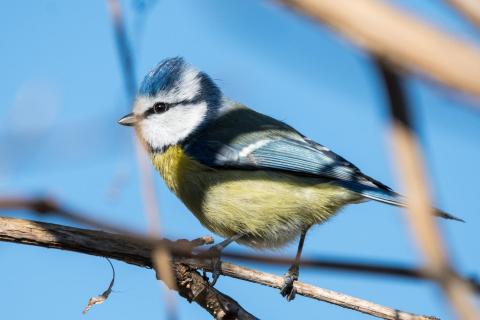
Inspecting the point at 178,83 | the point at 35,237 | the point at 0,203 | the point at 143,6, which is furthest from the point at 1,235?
the point at 178,83

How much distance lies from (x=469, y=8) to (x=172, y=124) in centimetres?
441

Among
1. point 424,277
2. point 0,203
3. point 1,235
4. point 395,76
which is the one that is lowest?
point 1,235

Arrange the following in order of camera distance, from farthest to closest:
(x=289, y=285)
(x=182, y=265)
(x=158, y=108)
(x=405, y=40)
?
(x=158, y=108) → (x=289, y=285) → (x=182, y=265) → (x=405, y=40)

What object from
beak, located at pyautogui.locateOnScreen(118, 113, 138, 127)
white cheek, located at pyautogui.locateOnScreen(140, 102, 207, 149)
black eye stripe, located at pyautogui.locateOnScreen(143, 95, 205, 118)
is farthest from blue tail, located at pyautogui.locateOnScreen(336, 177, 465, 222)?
beak, located at pyautogui.locateOnScreen(118, 113, 138, 127)

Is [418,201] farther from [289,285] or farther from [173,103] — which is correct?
[173,103]

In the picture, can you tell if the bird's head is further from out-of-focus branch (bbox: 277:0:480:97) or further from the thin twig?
out-of-focus branch (bbox: 277:0:480:97)

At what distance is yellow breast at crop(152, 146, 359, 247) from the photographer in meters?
4.10

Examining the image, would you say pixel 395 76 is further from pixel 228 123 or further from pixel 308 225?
pixel 228 123

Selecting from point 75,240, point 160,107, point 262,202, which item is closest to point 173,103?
point 160,107

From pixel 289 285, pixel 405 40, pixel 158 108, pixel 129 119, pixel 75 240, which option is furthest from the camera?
pixel 158 108

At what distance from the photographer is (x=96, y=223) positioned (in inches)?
21.5

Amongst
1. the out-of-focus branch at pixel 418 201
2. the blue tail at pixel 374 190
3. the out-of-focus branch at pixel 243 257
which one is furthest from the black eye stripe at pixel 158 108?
the out-of-focus branch at pixel 418 201

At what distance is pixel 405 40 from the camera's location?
1.31 feet

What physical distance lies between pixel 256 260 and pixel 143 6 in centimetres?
159
